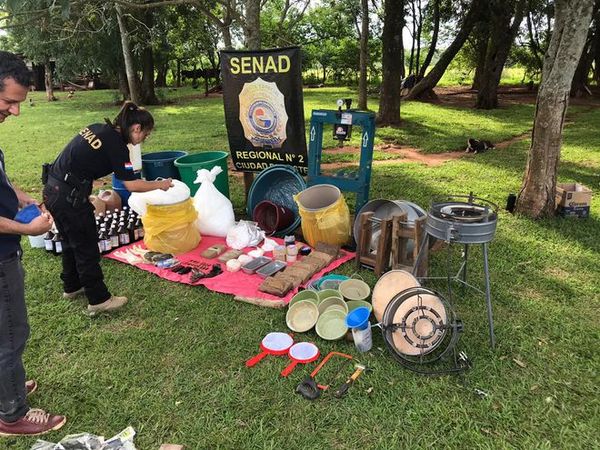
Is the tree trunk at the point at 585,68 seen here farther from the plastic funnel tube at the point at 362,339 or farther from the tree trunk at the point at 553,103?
the plastic funnel tube at the point at 362,339

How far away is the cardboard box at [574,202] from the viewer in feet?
16.0

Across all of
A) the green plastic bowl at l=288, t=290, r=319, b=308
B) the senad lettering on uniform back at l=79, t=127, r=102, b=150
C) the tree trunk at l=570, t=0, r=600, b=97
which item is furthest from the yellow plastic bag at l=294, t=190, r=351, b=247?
the tree trunk at l=570, t=0, r=600, b=97

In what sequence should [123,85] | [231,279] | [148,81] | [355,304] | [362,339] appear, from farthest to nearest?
1. [148,81]
2. [123,85]
3. [231,279]
4. [355,304]
5. [362,339]

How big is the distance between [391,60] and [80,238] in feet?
31.4

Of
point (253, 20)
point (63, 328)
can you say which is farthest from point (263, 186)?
point (63, 328)

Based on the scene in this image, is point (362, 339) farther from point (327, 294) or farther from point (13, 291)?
point (13, 291)

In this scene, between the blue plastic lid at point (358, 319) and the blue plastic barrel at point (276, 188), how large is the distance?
212cm

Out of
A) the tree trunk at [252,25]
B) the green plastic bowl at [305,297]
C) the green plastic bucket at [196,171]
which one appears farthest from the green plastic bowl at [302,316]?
the tree trunk at [252,25]

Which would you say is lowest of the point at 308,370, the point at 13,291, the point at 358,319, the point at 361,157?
the point at 308,370

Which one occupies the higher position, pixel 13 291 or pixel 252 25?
pixel 252 25

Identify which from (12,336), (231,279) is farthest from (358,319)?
(12,336)

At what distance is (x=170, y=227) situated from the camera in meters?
4.32

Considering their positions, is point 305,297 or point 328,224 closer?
point 305,297

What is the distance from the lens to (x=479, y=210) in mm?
2930
